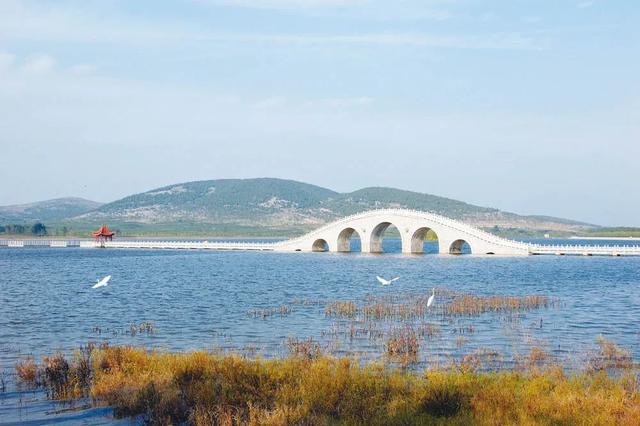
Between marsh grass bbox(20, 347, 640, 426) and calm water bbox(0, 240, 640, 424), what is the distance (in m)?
1.55

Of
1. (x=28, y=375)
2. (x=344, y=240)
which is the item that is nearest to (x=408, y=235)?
(x=344, y=240)

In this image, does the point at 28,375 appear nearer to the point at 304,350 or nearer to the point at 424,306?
the point at 304,350

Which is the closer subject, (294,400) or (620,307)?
(294,400)

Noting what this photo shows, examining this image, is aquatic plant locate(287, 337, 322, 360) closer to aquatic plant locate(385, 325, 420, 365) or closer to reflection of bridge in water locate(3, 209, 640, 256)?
aquatic plant locate(385, 325, 420, 365)

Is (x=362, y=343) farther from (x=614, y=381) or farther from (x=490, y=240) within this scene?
(x=490, y=240)

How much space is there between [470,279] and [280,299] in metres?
18.6

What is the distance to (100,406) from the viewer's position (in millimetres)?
15391

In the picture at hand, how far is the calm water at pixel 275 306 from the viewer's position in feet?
78.0

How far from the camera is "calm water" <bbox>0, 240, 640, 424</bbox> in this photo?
23.8 m

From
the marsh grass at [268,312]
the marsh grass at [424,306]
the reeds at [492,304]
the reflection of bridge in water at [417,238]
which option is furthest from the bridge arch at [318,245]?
the marsh grass at [268,312]

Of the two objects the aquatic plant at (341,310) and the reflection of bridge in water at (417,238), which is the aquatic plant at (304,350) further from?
the reflection of bridge in water at (417,238)

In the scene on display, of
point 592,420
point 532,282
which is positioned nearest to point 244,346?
point 592,420

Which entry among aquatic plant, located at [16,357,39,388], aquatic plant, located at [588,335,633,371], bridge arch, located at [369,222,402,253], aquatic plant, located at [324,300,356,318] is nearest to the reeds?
aquatic plant, located at [324,300,356,318]

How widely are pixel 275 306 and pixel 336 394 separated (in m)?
22.0
